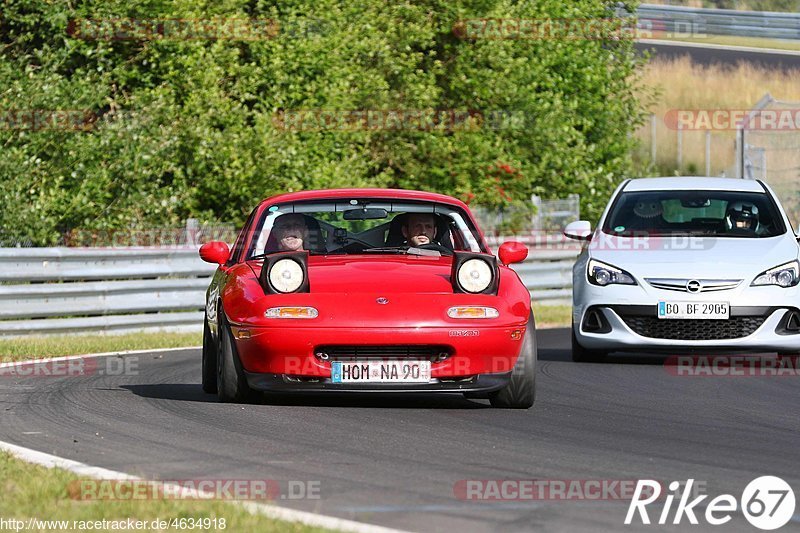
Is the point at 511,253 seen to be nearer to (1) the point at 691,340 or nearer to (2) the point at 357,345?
(2) the point at 357,345

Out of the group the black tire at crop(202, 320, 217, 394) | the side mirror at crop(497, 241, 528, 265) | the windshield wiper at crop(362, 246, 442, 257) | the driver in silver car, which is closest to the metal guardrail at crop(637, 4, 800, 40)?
the driver in silver car

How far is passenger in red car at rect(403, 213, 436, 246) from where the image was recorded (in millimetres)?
10164

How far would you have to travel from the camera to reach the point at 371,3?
2756 centimetres

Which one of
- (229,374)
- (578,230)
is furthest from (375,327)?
(578,230)

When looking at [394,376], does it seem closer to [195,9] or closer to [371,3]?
[195,9]

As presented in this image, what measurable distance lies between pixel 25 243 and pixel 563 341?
8478mm

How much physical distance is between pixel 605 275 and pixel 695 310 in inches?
33.7

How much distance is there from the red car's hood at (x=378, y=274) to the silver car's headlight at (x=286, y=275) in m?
0.11

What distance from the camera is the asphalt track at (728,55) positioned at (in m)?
49.8

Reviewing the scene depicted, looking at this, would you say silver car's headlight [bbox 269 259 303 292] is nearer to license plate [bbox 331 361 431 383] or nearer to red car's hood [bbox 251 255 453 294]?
red car's hood [bbox 251 255 453 294]

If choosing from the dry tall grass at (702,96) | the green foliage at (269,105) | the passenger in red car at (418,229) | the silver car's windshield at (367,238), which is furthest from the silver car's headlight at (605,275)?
the dry tall grass at (702,96)

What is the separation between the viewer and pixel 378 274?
9.24m

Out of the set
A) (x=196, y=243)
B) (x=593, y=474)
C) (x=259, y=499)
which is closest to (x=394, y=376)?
(x=593, y=474)

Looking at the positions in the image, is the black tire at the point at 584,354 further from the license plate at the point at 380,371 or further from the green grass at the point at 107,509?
the green grass at the point at 107,509
